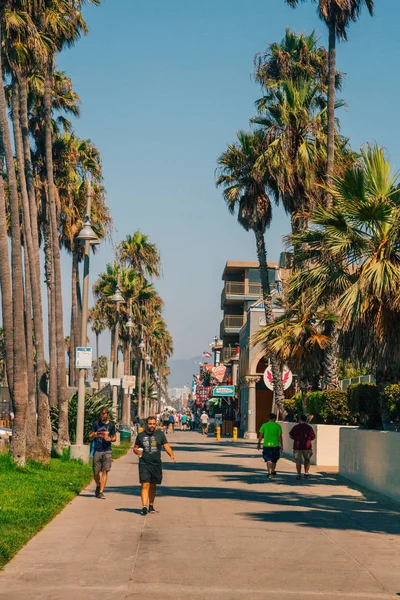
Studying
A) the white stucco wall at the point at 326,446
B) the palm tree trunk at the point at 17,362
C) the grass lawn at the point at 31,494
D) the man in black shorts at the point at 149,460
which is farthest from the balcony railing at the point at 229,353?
the man in black shorts at the point at 149,460

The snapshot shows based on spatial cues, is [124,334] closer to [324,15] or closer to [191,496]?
[324,15]

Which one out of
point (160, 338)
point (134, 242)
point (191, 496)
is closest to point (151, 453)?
point (191, 496)

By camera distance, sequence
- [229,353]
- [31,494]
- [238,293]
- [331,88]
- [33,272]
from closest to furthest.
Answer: [31,494]
[33,272]
[331,88]
[229,353]
[238,293]

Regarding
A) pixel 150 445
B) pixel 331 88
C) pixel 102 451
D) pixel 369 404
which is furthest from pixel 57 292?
pixel 150 445

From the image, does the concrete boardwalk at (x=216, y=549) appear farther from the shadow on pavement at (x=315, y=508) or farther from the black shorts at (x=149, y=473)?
the black shorts at (x=149, y=473)

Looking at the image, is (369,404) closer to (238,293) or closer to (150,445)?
(150,445)

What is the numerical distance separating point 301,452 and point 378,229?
24.6ft

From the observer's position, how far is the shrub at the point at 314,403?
29.1 m

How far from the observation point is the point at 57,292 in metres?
32.0

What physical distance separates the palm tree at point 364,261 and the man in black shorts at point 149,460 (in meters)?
4.70

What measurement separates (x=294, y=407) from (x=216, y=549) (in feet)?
87.4

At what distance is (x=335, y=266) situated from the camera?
20.0 meters

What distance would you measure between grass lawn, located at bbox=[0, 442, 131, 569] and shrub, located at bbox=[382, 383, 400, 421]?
6.99m

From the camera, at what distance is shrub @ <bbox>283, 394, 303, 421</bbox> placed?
116ft
